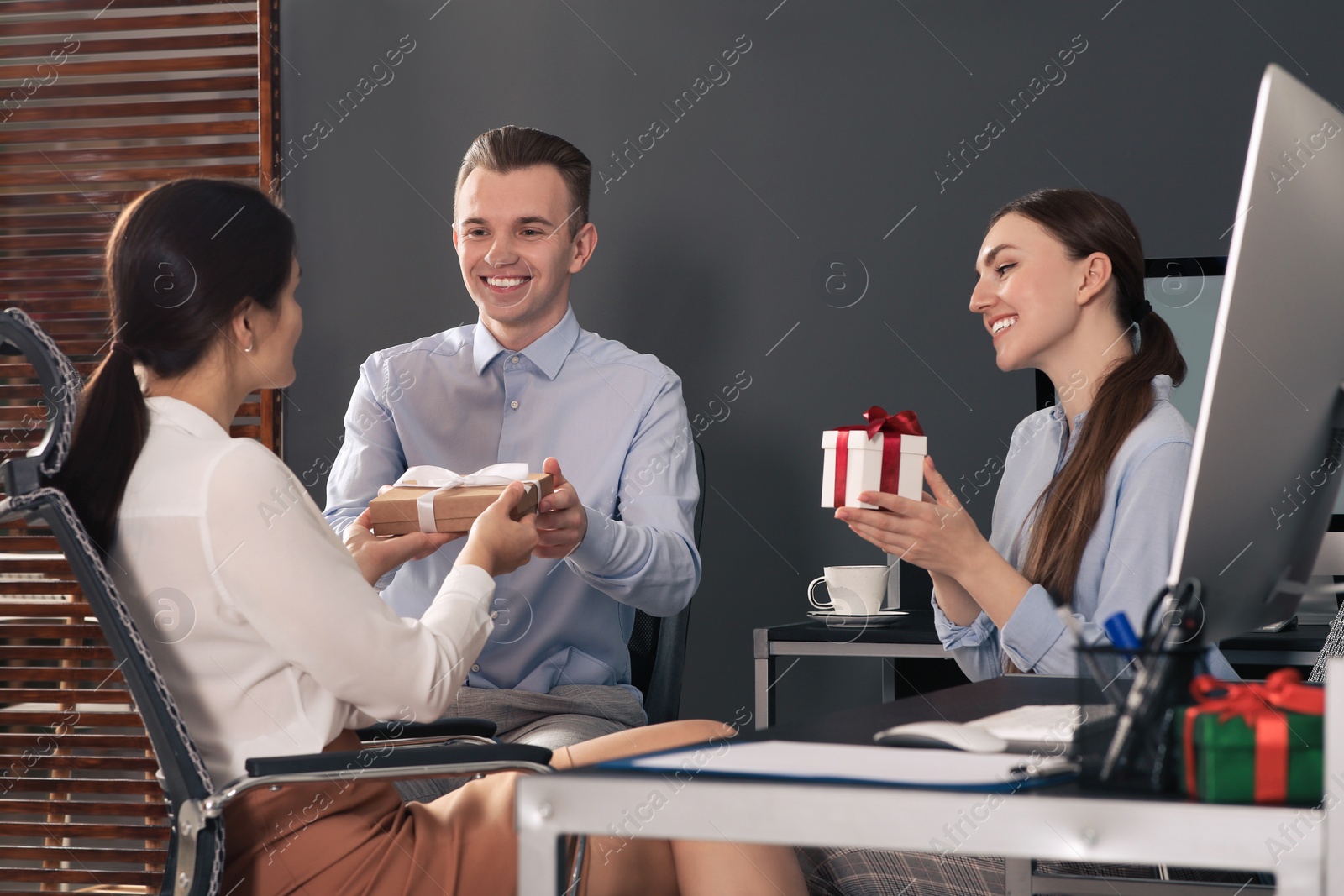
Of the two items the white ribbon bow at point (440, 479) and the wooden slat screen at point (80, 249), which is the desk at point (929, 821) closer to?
the white ribbon bow at point (440, 479)

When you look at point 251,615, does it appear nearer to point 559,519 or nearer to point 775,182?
point 559,519

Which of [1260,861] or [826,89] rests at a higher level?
[826,89]

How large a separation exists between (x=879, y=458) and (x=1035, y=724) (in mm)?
671

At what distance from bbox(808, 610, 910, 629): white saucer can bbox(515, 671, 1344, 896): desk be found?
1835 millimetres

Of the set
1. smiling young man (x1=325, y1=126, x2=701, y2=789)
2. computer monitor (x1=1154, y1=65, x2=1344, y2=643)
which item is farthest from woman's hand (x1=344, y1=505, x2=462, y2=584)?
computer monitor (x1=1154, y1=65, x2=1344, y2=643)

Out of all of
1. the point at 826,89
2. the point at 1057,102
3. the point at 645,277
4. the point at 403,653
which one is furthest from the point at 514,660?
the point at 1057,102

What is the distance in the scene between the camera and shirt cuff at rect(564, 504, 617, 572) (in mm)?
2090

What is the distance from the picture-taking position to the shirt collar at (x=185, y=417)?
4.55 ft

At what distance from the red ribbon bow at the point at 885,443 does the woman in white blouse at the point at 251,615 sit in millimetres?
492

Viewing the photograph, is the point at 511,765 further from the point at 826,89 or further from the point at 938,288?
the point at 826,89

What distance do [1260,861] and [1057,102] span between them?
2518 millimetres

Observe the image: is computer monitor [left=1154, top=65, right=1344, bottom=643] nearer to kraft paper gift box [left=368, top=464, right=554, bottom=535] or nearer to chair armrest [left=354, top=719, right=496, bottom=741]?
chair armrest [left=354, top=719, right=496, bottom=741]

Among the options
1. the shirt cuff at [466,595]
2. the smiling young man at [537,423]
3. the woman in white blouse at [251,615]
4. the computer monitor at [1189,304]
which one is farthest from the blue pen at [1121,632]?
the computer monitor at [1189,304]

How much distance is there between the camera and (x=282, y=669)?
1354mm
